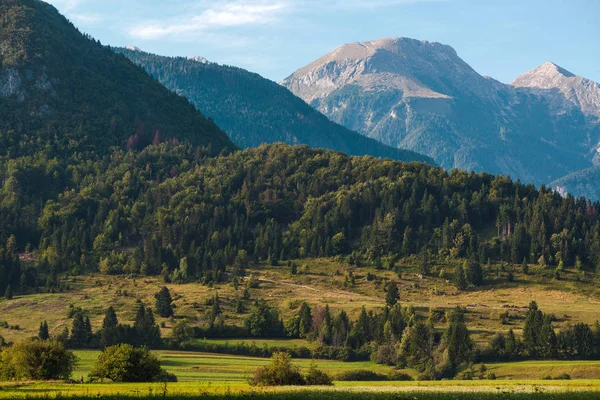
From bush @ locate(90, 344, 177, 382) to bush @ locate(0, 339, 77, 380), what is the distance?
666 centimetres

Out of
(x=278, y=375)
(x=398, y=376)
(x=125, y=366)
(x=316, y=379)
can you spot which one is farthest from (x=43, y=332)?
(x=278, y=375)

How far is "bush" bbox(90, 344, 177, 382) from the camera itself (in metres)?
99.9

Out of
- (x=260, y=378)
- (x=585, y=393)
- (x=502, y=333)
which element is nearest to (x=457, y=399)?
(x=585, y=393)

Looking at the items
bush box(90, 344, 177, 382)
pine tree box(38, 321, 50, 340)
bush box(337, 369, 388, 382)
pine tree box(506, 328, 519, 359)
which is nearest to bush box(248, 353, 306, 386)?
bush box(90, 344, 177, 382)

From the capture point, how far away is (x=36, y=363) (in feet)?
342

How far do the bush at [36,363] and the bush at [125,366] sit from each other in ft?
21.8

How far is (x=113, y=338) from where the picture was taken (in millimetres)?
187500

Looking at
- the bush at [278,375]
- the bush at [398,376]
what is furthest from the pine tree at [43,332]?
the bush at [278,375]

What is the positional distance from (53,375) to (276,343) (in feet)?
315

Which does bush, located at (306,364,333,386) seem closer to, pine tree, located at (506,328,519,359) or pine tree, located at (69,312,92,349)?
pine tree, located at (506,328,519,359)

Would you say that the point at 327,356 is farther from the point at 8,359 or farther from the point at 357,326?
the point at 8,359

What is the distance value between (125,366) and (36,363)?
13321 mm

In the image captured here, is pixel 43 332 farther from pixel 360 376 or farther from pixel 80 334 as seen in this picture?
pixel 360 376

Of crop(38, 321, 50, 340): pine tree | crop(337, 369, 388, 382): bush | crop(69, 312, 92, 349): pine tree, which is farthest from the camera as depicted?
crop(69, 312, 92, 349): pine tree
